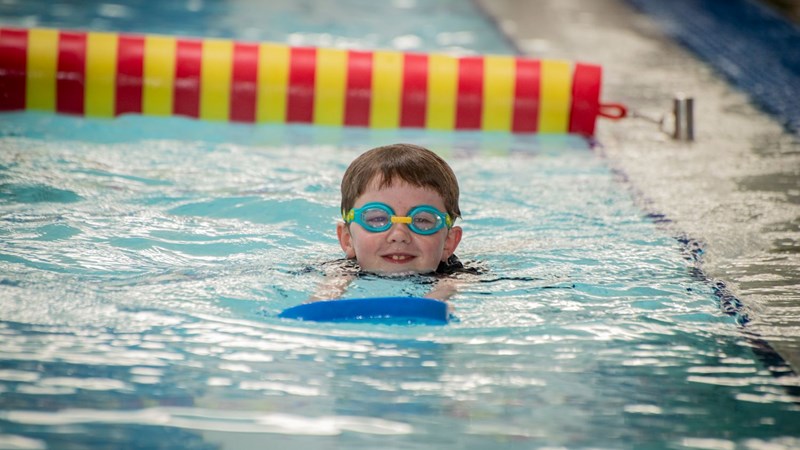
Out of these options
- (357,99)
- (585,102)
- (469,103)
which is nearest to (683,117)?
(585,102)

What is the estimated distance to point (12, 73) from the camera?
6.31 m

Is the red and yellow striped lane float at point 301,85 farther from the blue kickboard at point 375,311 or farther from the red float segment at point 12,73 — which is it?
the blue kickboard at point 375,311

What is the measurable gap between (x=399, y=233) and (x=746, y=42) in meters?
6.53

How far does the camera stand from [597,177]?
559cm

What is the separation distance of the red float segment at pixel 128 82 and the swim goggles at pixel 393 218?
10.3ft

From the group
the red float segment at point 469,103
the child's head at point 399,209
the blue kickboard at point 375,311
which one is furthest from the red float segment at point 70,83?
the blue kickboard at point 375,311

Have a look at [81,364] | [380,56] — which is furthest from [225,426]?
[380,56]

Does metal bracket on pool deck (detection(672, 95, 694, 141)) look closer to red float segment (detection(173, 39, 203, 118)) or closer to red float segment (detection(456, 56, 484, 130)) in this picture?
red float segment (detection(456, 56, 484, 130))

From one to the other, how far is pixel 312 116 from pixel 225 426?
13.2 feet

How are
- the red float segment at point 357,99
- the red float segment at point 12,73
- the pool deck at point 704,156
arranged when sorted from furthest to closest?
the red float segment at point 357,99 < the red float segment at point 12,73 < the pool deck at point 704,156

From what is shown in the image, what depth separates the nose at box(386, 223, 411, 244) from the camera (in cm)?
360

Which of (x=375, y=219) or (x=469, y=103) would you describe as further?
(x=469, y=103)

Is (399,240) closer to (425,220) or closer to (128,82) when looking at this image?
(425,220)

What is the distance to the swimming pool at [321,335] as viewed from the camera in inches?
107
